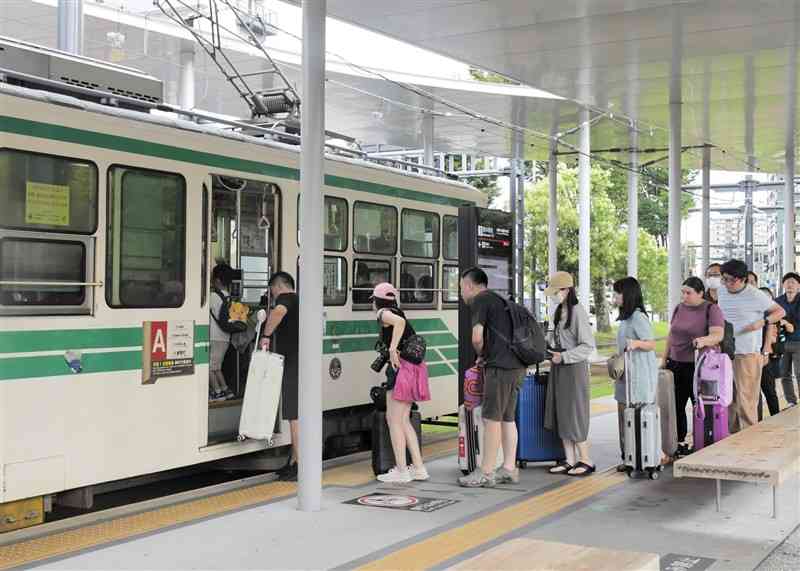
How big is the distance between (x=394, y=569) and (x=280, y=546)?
890 millimetres

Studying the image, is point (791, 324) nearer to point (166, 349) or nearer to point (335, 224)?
point (335, 224)

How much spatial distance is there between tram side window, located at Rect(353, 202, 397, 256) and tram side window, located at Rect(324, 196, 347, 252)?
17 cm

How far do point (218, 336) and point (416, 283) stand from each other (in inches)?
103

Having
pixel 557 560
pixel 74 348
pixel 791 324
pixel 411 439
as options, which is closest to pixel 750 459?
pixel 411 439

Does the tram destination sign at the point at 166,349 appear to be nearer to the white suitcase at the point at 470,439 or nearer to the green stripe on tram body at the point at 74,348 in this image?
the green stripe on tram body at the point at 74,348

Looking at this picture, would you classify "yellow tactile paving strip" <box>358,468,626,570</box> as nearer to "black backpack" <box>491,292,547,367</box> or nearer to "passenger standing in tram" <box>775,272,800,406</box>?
"black backpack" <box>491,292,547,367</box>

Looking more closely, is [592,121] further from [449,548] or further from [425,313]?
[449,548]

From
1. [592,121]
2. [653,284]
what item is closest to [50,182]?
[592,121]

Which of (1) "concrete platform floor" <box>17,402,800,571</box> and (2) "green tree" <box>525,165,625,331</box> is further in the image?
(2) "green tree" <box>525,165,625,331</box>

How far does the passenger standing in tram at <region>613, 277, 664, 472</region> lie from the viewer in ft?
29.1

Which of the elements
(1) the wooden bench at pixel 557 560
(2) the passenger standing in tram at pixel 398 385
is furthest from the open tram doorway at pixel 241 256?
(1) the wooden bench at pixel 557 560

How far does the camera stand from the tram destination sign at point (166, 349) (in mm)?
7441

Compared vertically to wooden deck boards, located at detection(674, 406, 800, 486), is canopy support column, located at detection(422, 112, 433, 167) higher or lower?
higher

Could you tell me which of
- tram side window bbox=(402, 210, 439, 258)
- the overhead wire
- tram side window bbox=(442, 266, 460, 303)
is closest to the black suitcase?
tram side window bbox=(402, 210, 439, 258)
